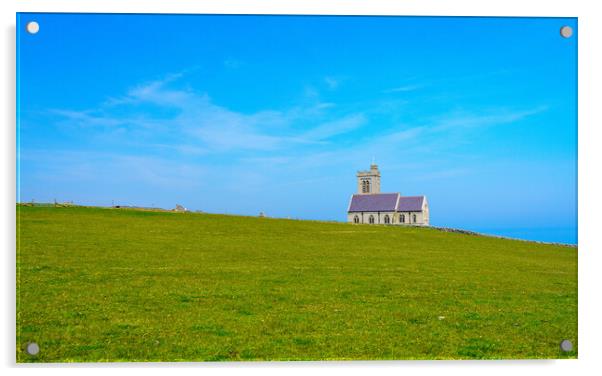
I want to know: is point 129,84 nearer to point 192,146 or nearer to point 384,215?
point 192,146

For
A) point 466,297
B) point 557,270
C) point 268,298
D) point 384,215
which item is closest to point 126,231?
point 268,298

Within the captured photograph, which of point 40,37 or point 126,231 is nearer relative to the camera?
point 40,37

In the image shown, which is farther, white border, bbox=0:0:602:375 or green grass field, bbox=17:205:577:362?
white border, bbox=0:0:602:375

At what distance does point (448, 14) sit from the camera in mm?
8969

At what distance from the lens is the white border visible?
8.15 m

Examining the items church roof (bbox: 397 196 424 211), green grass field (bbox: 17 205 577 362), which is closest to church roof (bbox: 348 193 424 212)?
church roof (bbox: 397 196 424 211)

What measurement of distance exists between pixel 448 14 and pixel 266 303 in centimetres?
691

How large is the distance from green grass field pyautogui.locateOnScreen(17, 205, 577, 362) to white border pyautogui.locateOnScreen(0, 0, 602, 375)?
27cm

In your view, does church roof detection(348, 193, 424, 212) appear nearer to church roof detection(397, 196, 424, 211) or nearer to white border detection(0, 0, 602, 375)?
church roof detection(397, 196, 424, 211)

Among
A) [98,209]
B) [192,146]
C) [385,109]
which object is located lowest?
[98,209]

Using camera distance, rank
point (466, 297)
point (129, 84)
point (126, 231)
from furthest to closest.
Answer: point (126, 231) < point (466, 297) < point (129, 84)

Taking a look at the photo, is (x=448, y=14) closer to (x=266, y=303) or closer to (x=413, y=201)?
(x=266, y=303)

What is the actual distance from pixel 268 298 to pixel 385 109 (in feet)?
Result: 16.1

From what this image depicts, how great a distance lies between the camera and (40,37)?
8570mm
